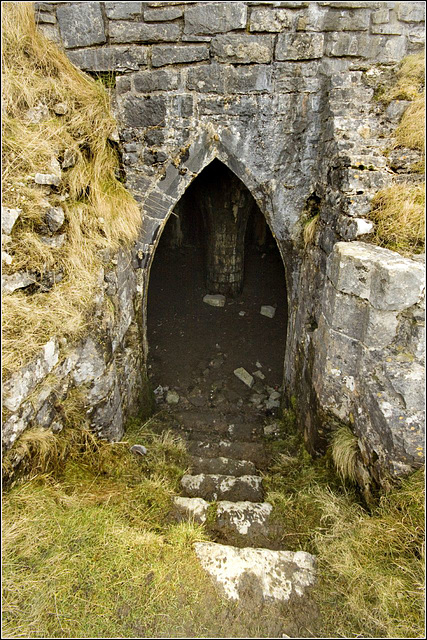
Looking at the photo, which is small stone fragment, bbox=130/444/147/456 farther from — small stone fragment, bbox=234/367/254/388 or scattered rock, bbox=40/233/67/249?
small stone fragment, bbox=234/367/254/388

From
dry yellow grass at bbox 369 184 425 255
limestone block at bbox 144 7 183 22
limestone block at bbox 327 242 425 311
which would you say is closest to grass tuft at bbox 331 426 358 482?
limestone block at bbox 327 242 425 311

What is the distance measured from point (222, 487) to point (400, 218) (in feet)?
8.29

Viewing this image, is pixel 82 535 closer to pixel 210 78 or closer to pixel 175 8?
pixel 210 78

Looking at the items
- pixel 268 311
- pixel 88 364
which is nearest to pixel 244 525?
pixel 88 364

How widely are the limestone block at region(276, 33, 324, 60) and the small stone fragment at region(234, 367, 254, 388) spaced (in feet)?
12.5

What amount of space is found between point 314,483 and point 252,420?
1.80 meters

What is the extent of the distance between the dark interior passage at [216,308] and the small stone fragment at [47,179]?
10.6 feet

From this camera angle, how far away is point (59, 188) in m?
2.69

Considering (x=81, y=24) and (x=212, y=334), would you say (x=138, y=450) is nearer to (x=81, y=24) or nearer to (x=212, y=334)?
(x=212, y=334)

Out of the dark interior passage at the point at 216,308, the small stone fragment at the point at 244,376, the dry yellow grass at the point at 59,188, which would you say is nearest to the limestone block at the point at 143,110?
the dry yellow grass at the point at 59,188

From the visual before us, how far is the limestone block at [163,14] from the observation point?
2.89m

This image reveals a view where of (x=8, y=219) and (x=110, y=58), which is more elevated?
(x=110, y=58)

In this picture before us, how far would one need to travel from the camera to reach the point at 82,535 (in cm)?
192

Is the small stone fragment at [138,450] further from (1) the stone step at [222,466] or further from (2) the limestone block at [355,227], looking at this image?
(2) the limestone block at [355,227]
